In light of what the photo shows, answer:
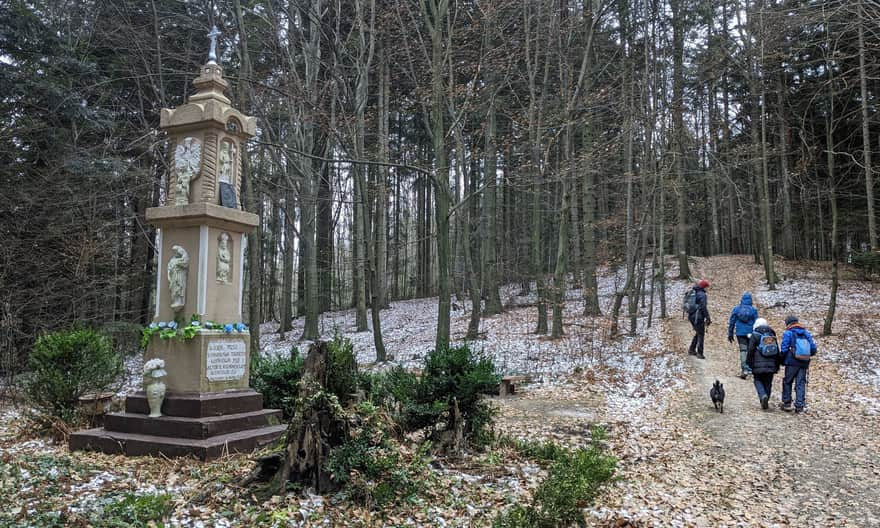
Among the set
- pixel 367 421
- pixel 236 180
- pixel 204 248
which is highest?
pixel 236 180

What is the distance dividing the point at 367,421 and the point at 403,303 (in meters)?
25.0

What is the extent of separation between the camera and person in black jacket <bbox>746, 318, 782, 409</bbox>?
1005 centimetres

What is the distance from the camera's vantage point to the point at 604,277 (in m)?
30.1

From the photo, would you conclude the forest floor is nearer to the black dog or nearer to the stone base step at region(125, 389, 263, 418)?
the black dog

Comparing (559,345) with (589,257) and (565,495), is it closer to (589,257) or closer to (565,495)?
(589,257)

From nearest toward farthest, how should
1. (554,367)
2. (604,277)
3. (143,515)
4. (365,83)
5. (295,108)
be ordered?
(143,515) → (554,367) → (365,83) → (295,108) → (604,277)

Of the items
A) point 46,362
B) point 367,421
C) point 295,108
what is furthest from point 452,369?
point 295,108

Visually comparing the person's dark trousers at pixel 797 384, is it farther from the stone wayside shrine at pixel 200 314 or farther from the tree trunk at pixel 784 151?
the tree trunk at pixel 784 151

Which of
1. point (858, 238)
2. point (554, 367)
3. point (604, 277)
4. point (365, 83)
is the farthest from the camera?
point (604, 277)

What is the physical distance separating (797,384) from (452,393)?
23.0 ft

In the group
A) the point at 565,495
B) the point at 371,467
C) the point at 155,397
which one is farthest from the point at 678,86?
the point at 155,397

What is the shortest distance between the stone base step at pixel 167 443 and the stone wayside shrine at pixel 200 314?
1cm

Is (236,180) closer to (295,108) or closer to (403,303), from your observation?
(295,108)

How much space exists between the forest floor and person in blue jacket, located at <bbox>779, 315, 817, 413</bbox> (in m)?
0.32
